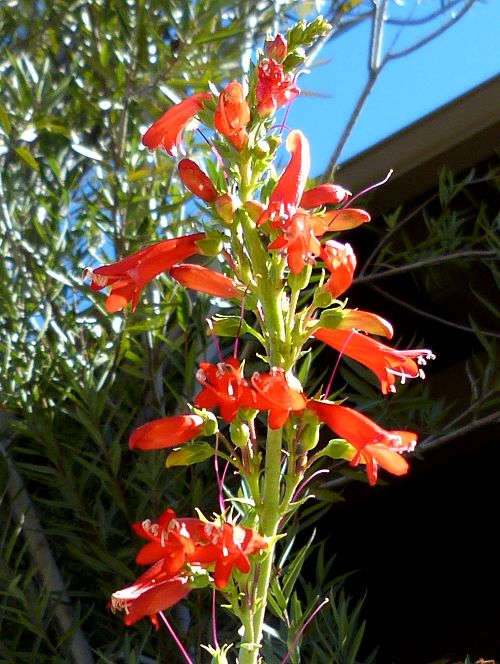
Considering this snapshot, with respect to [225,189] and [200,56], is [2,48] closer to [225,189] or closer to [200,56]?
[200,56]

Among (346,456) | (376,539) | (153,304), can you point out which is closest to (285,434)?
(346,456)

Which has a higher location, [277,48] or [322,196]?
[277,48]

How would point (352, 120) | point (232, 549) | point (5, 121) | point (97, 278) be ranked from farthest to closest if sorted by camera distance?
point (352, 120) < point (5, 121) < point (97, 278) < point (232, 549)

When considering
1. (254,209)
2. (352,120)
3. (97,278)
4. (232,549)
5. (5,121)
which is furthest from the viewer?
(352,120)

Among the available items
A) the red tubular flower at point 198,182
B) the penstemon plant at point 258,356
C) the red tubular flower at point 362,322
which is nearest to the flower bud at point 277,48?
the penstemon plant at point 258,356

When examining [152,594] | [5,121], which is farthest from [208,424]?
[5,121]

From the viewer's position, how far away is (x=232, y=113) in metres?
0.77

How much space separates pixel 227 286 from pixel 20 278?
0.76m

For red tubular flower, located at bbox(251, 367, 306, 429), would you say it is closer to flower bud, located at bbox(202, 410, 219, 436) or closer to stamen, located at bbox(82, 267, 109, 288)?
flower bud, located at bbox(202, 410, 219, 436)

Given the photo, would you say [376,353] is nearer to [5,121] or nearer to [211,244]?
[211,244]

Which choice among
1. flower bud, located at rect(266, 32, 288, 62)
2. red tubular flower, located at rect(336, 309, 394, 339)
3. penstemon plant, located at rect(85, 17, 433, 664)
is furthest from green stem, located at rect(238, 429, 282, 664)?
flower bud, located at rect(266, 32, 288, 62)

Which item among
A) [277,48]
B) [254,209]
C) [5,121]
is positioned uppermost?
[5,121]

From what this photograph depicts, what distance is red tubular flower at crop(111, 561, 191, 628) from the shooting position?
2.39 ft

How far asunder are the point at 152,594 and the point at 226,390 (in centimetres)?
17
